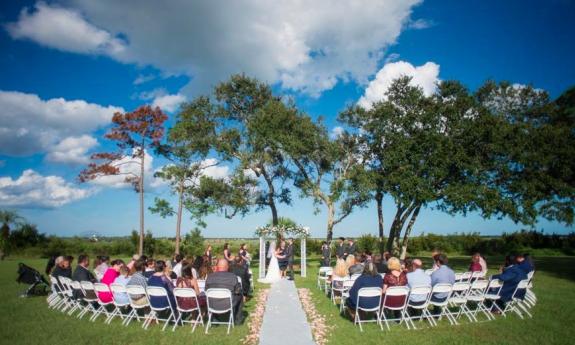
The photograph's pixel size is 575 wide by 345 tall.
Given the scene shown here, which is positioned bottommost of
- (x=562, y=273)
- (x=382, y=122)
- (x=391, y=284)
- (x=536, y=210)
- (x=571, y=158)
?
(x=562, y=273)

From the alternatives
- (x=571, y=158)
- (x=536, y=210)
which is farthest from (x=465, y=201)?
(x=571, y=158)

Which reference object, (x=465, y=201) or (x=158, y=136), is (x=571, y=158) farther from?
(x=158, y=136)

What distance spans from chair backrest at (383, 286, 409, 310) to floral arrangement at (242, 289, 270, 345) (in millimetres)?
2666

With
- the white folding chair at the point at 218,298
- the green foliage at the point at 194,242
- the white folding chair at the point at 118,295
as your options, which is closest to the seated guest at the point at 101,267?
the white folding chair at the point at 118,295

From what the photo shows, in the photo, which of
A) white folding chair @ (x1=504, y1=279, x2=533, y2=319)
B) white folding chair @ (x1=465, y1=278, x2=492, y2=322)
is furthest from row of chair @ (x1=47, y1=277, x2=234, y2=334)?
white folding chair @ (x1=504, y1=279, x2=533, y2=319)

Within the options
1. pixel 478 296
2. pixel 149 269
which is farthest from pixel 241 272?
pixel 478 296

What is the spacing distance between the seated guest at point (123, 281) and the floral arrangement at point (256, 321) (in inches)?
109

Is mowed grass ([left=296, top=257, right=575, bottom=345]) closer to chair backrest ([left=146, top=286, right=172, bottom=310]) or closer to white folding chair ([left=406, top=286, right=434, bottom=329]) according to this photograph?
white folding chair ([left=406, top=286, right=434, bottom=329])

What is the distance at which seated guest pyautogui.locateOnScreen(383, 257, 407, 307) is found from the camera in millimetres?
7621

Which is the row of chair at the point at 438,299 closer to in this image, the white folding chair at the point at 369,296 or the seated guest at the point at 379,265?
the white folding chair at the point at 369,296

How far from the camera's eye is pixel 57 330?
735cm

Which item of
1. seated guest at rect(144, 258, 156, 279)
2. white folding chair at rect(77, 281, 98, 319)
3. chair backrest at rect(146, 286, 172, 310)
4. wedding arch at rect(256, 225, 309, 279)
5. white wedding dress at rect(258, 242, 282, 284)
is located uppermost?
wedding arch at rect(256, 225, 309, 279)

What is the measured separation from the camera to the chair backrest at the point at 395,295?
744 centimetres

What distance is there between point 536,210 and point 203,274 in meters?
19.2
